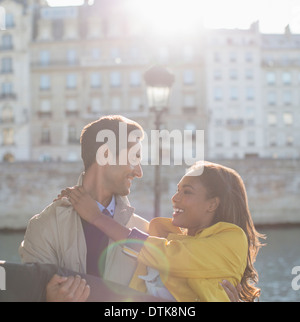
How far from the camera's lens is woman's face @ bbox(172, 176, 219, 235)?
7.94 feet

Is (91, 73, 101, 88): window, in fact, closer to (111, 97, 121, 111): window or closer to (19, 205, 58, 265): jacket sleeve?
(111, 97, 121, 111): window

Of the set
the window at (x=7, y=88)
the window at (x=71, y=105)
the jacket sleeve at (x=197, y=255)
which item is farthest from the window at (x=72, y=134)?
the jacket sleeve at (x=197, y=255)

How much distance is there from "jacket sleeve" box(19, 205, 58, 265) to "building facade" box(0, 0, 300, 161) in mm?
33493

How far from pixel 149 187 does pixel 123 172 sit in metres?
24.5

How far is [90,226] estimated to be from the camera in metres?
2.43

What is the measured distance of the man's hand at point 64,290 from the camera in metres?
1.94

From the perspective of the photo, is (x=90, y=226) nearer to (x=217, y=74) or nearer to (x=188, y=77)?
(x=188, y=77)

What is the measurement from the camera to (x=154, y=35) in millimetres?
36875

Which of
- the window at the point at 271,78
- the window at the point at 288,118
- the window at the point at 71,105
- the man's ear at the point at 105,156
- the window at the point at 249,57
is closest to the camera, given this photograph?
the man's ear at the point at 105,156

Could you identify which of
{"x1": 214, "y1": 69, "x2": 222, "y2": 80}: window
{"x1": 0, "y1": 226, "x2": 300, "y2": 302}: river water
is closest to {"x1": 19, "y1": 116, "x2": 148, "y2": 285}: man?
{"x1": 0, "y1": 226, "x2": 300, "y2": 302}: river water

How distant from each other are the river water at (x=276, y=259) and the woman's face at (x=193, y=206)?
447 inches

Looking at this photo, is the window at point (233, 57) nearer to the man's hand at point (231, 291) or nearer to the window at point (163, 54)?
the window at point (163, 54)

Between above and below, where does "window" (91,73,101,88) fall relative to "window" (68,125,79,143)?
above
